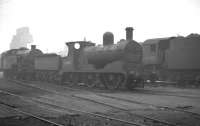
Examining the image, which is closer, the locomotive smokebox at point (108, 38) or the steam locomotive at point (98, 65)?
the steam locomotive at point (98, 65)

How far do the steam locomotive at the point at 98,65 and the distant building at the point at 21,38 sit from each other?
92503 millimetres

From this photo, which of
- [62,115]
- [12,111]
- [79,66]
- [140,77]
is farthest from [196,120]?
[79,66]

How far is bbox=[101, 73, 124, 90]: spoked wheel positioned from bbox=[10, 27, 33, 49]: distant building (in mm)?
99696

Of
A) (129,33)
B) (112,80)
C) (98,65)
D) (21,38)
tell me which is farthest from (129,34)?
(21,38)

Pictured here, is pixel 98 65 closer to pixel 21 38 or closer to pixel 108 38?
pixel 108 38

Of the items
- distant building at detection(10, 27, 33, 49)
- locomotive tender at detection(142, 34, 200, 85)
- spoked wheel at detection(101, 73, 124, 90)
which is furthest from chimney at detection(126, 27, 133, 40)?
distant building at detection(10, 27, 33, 49)

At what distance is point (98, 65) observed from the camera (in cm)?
1691

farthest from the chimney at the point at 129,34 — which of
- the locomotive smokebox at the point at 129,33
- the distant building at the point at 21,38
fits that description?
the distant building at the point at 21,38

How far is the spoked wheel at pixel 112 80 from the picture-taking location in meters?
15.4

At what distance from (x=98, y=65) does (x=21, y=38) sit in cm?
10203

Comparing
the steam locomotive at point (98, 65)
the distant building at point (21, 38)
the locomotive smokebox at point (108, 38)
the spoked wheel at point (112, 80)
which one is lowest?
the spoked wheel at point (112, 80)

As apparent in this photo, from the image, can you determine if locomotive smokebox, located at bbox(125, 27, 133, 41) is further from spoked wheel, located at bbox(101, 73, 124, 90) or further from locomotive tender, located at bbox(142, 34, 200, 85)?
locomotive tender, located at bbox(142, 34, 200, 85)

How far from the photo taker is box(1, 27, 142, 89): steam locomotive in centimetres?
1533

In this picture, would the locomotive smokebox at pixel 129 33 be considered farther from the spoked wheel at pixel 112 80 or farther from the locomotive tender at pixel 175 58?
the locomotive tender at pixel 175 58
